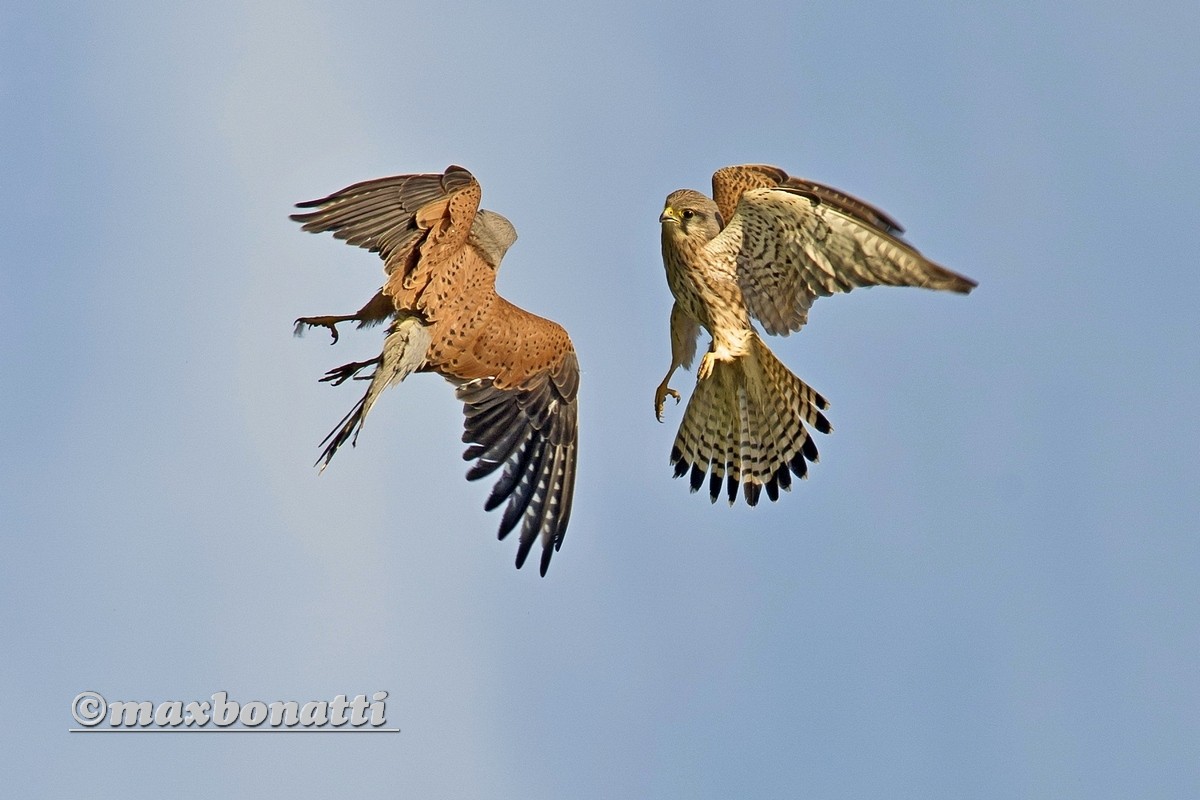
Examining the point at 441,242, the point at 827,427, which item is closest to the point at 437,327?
the point at 441,242

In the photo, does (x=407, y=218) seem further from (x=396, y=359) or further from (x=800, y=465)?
(x=800, y=465)

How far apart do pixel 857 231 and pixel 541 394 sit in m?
2.06

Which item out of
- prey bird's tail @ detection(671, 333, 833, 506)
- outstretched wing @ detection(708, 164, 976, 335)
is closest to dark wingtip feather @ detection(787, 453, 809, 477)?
prey bird's tail @ detection(671, 333, 833, 506)

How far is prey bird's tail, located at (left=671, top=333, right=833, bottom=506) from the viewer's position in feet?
29.6

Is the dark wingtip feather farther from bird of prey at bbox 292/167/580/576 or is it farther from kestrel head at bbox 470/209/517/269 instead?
kestrel head at bbox 470/209/517/269

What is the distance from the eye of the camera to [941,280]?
298 inches

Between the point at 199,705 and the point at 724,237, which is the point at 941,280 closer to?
the point at 724,237

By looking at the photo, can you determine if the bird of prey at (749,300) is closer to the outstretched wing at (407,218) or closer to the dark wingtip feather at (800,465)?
the dark wingtip feather at (800,465)

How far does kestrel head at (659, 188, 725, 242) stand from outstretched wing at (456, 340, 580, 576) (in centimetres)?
90

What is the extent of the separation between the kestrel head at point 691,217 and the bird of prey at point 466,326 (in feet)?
3.22

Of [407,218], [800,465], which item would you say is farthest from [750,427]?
[407,218]

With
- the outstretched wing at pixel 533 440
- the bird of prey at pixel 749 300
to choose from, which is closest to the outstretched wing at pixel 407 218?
the outstretched wing at pixel 533 440

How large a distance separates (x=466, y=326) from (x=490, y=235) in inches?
23.5

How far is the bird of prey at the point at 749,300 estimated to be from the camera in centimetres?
841
